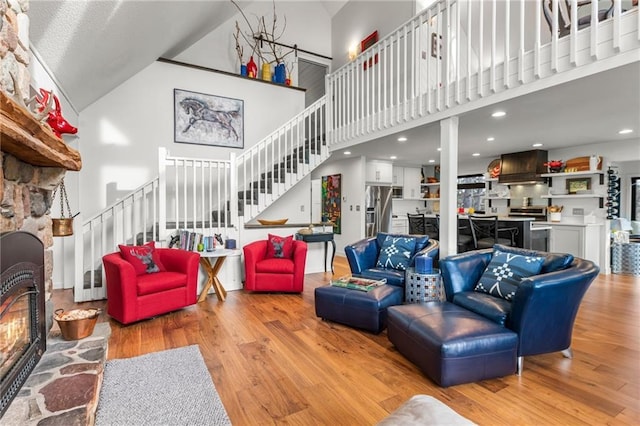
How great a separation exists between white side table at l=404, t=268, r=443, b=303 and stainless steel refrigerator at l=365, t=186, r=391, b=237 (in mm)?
4110

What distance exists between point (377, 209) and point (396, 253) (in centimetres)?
401

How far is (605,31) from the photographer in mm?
2566

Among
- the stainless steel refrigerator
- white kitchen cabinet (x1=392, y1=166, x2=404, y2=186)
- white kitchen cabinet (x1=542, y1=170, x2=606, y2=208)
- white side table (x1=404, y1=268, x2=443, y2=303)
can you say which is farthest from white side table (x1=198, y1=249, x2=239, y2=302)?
white kitchen cabinet (x1=542, y1=170, x2=606, y2=208)

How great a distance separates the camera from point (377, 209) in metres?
7.74

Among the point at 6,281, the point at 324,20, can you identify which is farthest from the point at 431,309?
the point at 324,20

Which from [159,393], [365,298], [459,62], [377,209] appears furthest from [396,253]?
[377,209]

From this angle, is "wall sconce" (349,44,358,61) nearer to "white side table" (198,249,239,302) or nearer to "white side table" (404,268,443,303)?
"white side table" (198,249,239,302)

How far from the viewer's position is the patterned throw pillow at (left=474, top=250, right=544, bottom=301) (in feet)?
8.48

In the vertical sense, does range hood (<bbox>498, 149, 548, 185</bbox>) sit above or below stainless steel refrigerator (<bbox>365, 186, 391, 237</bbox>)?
above

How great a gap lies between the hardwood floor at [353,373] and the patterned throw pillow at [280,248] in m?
1.07

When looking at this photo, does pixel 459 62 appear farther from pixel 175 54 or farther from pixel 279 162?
pixel 175 54

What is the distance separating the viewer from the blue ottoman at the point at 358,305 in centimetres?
297

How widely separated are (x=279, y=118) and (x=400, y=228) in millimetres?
4300

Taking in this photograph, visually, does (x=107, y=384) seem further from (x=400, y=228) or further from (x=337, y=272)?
(x=400, y=228)
